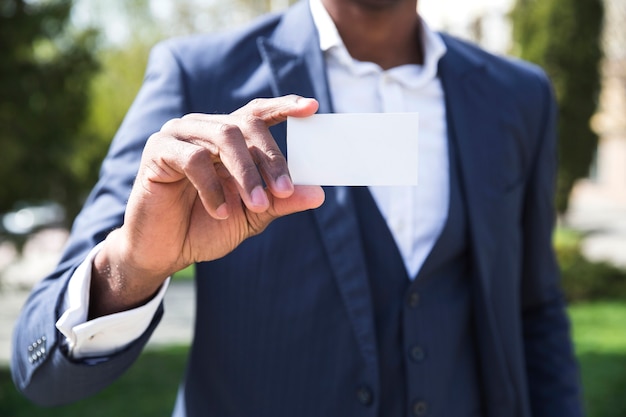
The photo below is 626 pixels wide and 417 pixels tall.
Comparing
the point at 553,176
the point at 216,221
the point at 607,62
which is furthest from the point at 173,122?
the point at 607,62

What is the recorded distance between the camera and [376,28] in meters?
1.99

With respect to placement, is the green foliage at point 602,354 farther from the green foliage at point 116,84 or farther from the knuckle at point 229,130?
the green foliage at point 116,84

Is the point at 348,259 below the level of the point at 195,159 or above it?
below

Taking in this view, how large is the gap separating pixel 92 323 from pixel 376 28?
1.02 metres

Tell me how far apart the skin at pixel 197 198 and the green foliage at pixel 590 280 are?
8.73m

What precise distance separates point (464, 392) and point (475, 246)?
0.36m

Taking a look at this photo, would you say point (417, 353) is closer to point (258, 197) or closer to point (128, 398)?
point (258, 197)

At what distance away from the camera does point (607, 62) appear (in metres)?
14.9

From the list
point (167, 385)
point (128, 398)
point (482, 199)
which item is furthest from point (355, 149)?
point (167, 385)

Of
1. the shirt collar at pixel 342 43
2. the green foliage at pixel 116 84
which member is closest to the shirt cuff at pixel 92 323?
the shirt collar at pixel 342 43

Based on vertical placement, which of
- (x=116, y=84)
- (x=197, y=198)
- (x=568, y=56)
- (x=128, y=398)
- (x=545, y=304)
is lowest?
(x=116, y=84)

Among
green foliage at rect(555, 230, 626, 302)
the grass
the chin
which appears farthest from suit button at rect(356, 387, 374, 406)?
green foliage at rect(555, 230, 626, 302)

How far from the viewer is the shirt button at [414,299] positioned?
1816 millimetres

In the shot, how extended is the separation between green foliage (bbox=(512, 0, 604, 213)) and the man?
1127 centimetres
